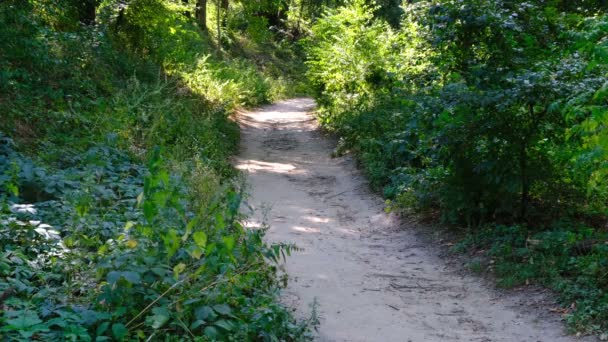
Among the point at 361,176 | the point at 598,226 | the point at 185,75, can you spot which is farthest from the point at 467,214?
the point at 185,75

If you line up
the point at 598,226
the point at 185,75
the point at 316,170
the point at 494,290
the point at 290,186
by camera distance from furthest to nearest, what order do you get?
the point at 185,75 < the point at 316,170 < the point at 290,186 < the point at 598,226 < the point at 494,290

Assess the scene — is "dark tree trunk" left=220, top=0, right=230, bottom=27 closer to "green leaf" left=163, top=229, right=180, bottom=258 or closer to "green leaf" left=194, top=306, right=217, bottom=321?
"green leaf" left=163, top=229, right=180, bottom=258

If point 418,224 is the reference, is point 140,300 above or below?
above

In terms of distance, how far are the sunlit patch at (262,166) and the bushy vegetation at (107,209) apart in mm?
695

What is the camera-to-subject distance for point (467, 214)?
8477 mm

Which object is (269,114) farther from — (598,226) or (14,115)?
(598,226)

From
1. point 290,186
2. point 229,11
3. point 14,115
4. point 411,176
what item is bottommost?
point 290,186

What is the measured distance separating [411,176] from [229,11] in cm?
2940

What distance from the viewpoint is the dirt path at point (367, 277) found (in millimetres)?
5652

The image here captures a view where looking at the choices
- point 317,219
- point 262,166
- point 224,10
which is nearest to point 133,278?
point 317,219

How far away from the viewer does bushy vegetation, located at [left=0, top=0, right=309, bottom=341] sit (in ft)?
12.8

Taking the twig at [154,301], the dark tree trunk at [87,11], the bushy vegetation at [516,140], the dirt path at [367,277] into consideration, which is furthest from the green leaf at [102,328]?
the dark tree trunk at [87,11]

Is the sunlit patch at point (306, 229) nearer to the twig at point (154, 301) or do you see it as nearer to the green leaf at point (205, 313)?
the green leaf at point (205, 313)

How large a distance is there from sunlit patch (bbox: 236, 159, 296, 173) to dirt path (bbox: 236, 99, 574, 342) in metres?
0.11
